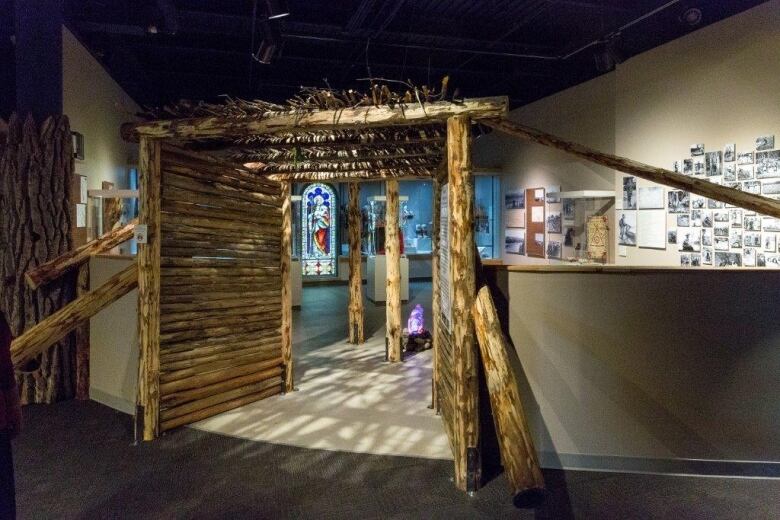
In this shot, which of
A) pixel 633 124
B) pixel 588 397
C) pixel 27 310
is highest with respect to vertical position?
pixel 633 124

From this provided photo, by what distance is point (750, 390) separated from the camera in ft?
11.9

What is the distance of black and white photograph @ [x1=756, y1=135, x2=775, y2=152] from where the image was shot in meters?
5.05

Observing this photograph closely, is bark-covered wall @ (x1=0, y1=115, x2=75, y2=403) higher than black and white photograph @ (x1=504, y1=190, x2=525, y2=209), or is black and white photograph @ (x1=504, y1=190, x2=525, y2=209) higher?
black and white photograph @ (x1=504, y1=190, x2=525, y2=209)

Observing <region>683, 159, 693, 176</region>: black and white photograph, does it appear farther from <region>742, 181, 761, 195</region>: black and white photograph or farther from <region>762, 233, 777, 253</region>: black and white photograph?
<region>762, 233, 777, 253</region>: black and white photograph

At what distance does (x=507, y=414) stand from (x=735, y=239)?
156 inches

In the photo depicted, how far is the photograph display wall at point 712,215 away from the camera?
16.8ft

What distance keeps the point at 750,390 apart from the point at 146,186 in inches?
178

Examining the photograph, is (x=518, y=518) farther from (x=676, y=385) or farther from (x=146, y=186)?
(x=146, y=186)

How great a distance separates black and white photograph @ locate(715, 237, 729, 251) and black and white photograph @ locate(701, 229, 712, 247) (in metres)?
0.09

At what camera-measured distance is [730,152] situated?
5.54 metres

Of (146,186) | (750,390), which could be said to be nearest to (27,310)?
(146,186)

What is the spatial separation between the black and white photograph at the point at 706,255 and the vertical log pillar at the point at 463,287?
3604 mm

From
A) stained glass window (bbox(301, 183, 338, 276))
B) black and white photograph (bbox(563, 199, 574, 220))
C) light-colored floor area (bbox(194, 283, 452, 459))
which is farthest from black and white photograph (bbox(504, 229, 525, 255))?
stained glass window (bbox(301, 183, 338, 276))

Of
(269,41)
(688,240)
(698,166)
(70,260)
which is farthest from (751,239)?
(70,260)
